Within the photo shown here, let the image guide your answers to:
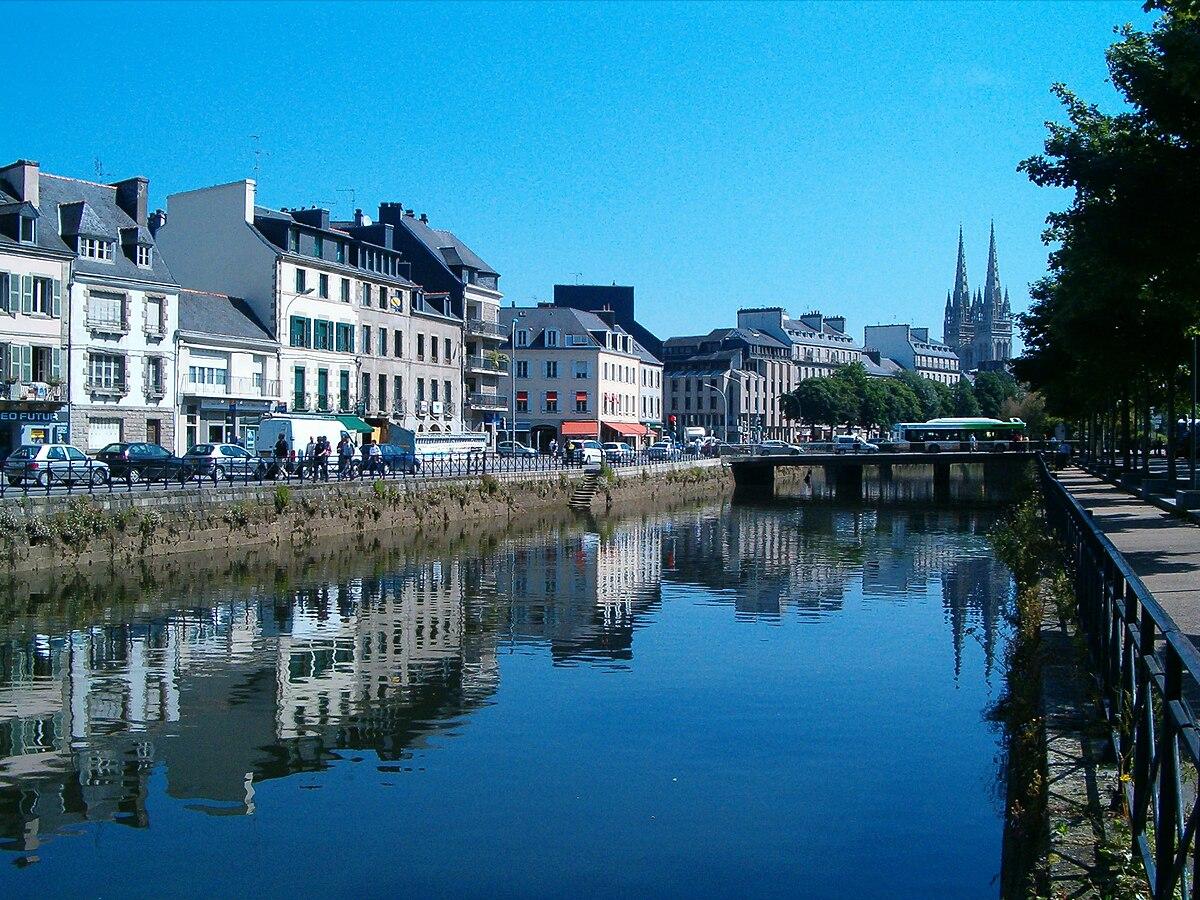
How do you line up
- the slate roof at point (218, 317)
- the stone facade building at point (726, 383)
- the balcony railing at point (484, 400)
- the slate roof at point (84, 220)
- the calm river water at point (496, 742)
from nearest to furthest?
1. the calm river water at point (496, 742)
2. the slate roof at point (84, 220)
3. the slate roof at point (218, 317)
4. the balcony railing at point (484, 400)
5. the stone facade building at point (726, 383)

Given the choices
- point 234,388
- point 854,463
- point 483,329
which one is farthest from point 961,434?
point 234,388

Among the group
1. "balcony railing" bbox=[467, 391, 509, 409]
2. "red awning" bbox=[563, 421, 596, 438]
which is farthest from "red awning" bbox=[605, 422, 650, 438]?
"balcony railing" bbox=[467, 391, 509, 409]

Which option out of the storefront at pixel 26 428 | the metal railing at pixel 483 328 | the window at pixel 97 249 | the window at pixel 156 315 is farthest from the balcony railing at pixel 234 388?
the metal railing at pixel 483 328

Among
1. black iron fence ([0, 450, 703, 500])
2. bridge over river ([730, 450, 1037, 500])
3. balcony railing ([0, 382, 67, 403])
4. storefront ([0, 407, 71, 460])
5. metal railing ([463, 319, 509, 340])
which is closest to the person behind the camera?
black iron fence ([0, 450, 703, 500])

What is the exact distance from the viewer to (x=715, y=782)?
41.8ft

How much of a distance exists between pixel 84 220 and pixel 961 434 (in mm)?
82607

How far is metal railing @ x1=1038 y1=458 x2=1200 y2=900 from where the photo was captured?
582 cm

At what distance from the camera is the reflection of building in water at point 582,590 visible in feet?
70.8

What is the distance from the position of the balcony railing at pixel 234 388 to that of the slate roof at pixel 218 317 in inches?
80.4

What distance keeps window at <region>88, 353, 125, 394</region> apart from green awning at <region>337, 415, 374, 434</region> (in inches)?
492

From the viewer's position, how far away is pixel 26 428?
4284 centimetres

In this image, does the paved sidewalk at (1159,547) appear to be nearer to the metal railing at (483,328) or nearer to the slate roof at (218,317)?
the slate roof at (218,317)

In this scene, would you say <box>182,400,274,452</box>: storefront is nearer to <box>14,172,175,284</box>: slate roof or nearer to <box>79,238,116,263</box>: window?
<box>14,172,175,284</box>: slate roof

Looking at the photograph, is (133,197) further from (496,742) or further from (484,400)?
(496,742)
